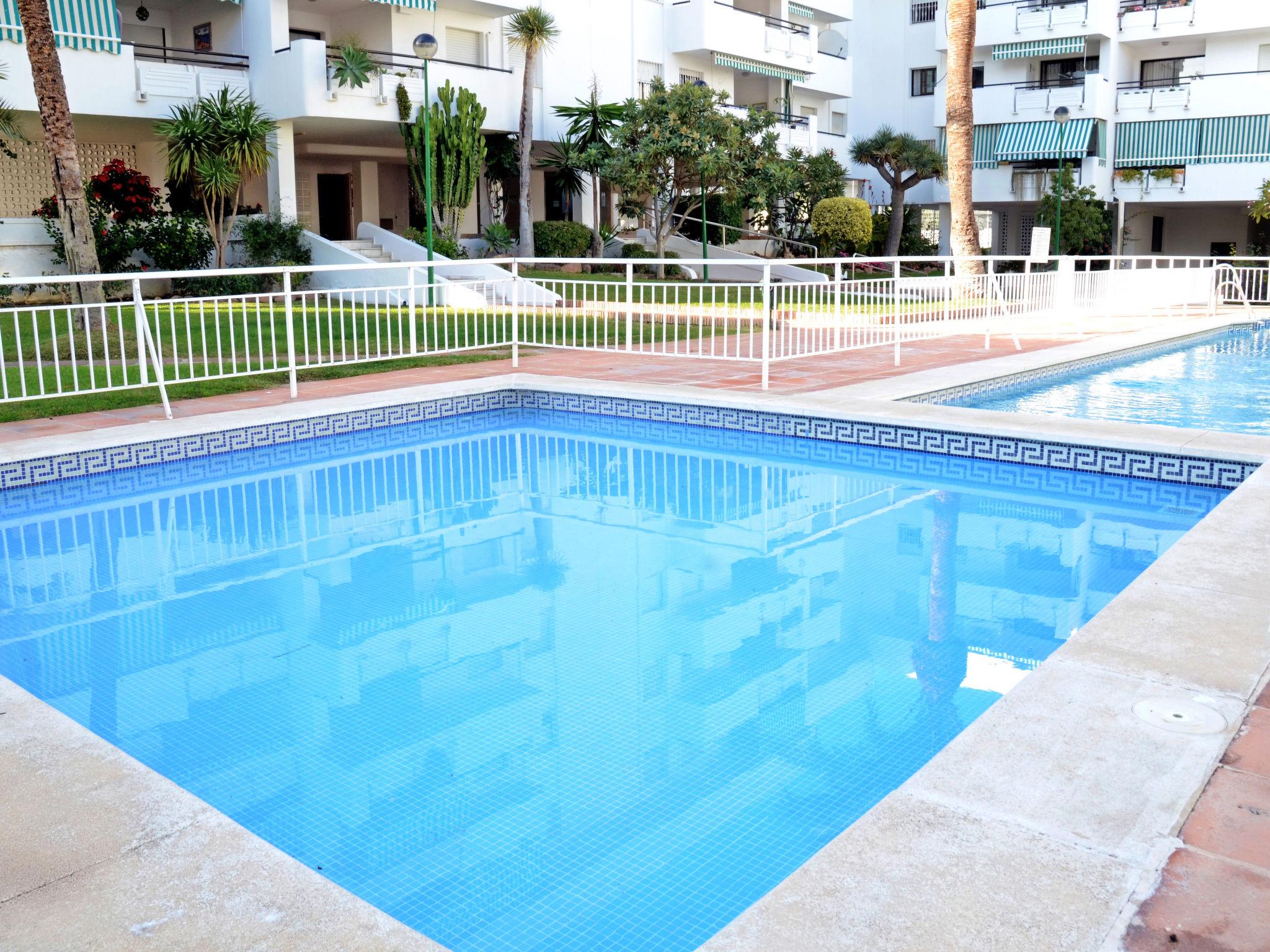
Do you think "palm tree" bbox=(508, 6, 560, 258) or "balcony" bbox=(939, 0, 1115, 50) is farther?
"balcony" bbox=(939, 0, 1115, 50)

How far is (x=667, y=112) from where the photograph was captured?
26.8 metres

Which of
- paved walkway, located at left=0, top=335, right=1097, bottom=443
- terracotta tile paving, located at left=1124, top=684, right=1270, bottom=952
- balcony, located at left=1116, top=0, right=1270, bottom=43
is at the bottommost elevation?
terracotta tile paving, located at left=1124, top=684, right=1270, bottom=952

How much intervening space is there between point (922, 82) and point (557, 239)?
794 inches

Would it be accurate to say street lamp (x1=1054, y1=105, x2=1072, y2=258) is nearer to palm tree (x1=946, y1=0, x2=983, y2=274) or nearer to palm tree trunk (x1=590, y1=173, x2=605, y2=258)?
palm tree (x1=946, y1=0, x2=983, y2=274)

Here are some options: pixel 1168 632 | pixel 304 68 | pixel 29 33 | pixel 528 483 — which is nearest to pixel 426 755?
pixel 1168 632

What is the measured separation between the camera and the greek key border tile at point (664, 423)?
8234 mm

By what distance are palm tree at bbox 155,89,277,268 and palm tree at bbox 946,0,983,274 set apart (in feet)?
41.1

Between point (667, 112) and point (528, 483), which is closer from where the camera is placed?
point (528, 483)

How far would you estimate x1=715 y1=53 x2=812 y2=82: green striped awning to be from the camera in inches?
1297

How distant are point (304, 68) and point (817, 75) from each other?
2098 centimetres

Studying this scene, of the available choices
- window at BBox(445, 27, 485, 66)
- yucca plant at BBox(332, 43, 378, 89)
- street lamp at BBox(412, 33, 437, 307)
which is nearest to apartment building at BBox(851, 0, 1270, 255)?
window at BBox(445, 27, 485, 66)

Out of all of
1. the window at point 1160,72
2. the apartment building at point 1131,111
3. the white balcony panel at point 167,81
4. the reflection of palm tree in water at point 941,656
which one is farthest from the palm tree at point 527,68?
the window at point 1160,72

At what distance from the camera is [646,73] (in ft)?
103

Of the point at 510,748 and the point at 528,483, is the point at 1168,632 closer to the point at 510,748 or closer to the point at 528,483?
the point at 510,748
